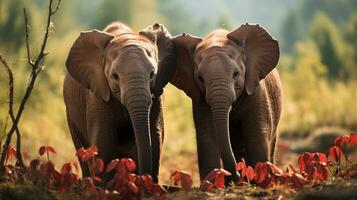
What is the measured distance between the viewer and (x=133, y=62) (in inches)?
331

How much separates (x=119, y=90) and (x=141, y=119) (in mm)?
689

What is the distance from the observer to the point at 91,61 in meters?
9.39

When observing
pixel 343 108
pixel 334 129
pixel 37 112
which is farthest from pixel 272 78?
pixel 37 112

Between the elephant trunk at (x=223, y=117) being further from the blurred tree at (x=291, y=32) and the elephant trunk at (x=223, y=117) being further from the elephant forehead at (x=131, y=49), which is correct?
the blurred tree at (x=291, y=32)

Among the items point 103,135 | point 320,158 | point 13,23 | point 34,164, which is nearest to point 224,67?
point 320,158

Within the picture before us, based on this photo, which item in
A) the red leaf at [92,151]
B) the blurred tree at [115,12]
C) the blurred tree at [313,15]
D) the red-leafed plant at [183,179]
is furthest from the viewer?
the blurred tree at [313,15]

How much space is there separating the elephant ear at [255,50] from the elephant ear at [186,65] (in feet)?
1.44

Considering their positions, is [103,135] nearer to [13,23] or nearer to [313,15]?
[13,23]

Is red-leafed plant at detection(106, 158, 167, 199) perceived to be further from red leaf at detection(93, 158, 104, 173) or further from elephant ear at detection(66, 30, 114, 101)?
elephant ear at detection(66, 30, 114, 101)

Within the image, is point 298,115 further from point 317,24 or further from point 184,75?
point 317,24

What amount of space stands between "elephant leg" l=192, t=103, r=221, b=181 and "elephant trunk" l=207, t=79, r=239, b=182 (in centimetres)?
85

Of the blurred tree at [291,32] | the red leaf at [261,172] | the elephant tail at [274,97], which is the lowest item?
the red leaf at [261,172]

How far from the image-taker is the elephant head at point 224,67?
842 centimetres

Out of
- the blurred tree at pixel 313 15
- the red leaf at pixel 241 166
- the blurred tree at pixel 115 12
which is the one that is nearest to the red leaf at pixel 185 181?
the red leaf at pixel 241 166
